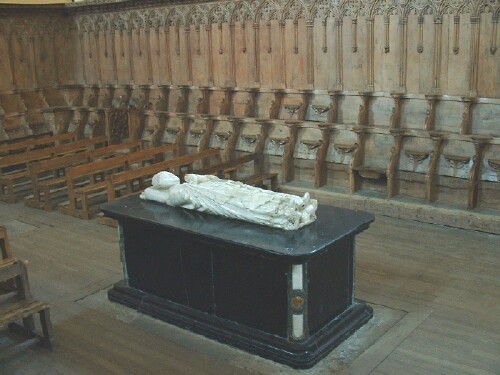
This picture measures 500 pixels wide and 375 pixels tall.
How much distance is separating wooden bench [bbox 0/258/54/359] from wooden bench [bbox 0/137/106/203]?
4.19m

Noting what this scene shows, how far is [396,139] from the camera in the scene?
6980 mm

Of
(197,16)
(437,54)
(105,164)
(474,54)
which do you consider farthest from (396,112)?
(105,164)

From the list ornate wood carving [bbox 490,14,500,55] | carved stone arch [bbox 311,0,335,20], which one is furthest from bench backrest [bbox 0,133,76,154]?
ornate wood carving [bbox 490,14,500,55]

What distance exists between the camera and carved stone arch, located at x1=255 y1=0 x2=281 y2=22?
8.02 meters

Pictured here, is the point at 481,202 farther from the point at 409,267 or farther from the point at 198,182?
the point at 198,182

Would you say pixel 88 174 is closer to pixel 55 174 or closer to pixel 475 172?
pixel 55 174

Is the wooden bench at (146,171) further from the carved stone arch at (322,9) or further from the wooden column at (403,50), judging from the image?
the wooden column at (403,50)

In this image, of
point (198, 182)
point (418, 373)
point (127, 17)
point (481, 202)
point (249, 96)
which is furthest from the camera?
point (127, 17)

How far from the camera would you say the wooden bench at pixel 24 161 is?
818 cm

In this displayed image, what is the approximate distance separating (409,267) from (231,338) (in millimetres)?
2038

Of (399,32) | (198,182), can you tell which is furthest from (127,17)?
(198,182)

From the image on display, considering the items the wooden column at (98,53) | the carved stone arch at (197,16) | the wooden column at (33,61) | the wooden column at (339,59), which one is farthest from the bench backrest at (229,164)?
the wooden column at (33,61)

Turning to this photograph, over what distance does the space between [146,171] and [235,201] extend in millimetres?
3197

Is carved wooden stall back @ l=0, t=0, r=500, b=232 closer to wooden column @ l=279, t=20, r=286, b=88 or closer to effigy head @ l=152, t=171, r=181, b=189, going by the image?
wooden column @ l=279, t=20, r=286, b=88
